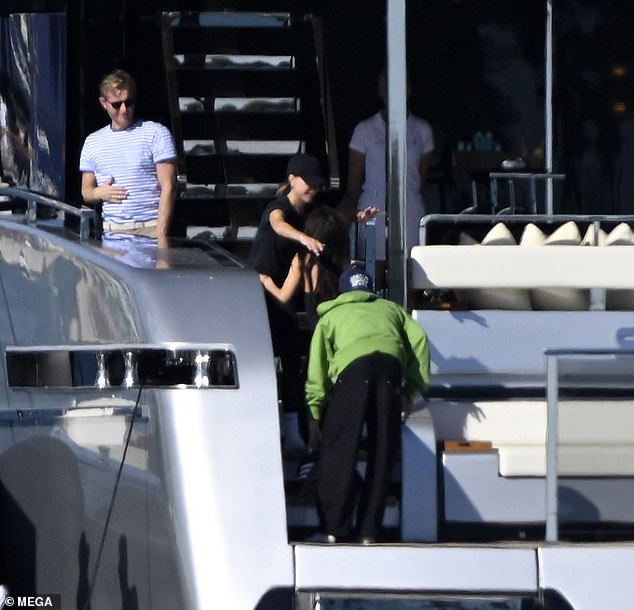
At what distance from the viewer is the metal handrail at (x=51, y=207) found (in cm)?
561

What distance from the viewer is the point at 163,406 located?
4.86m

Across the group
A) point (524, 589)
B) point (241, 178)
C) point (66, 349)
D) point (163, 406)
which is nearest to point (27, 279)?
point (66, 349)

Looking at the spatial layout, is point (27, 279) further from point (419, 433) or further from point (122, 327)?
point (419, 433)

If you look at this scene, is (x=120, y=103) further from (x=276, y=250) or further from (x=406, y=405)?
(x=406, y=405)

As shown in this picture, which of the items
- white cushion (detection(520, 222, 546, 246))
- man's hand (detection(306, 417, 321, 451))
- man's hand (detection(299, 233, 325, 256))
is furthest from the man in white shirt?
man's hand (detection(306, 417, 321, 451))

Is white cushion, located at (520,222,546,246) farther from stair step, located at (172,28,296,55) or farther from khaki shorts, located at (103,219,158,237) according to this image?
stair step, located at (172,28,296,55)

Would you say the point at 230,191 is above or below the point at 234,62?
below

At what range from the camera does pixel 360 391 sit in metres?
5.28

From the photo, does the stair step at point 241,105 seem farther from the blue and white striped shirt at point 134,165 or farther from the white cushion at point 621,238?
the white cushion at point 621,238

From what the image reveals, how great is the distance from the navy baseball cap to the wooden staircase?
2.75m

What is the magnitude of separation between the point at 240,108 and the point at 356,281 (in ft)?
10.9

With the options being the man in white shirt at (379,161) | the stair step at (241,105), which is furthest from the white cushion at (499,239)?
the stair step at (241,105)

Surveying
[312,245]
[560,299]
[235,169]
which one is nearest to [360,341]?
[312,245]

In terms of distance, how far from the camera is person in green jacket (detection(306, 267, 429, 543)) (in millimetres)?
5230
